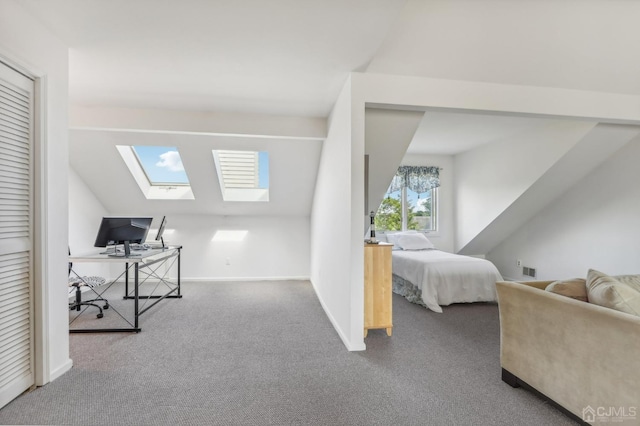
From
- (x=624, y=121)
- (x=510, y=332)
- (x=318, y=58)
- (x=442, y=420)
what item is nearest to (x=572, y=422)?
(x=510, y=332)

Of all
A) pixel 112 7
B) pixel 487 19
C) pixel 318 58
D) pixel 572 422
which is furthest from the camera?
pixel 318 58

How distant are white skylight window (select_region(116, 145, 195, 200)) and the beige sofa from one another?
4.25 metres

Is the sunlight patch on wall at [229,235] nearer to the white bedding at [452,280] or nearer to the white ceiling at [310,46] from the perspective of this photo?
the white ceiling at [310,46]

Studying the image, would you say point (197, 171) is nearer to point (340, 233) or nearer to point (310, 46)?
point (340, 233)

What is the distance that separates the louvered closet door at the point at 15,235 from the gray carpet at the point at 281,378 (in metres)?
0.19

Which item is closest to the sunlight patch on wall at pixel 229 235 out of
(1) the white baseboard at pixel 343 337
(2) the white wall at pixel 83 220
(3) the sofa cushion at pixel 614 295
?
(2) the white wall at pixel 83 220

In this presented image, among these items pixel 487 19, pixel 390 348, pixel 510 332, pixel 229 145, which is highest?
pixel 487 19

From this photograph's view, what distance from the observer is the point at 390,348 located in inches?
105

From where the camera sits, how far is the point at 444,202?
6.27 m

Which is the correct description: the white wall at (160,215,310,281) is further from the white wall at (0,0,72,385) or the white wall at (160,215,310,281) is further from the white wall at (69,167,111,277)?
the white wall at (0,0,72,385)

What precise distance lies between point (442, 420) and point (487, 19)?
274 centimetres

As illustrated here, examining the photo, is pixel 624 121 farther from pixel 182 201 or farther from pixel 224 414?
pixel 182 201

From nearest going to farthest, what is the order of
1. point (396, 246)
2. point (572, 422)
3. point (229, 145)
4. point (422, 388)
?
point (572, 422)
point (422, 388)
point (229, 145)
point (396, 246)

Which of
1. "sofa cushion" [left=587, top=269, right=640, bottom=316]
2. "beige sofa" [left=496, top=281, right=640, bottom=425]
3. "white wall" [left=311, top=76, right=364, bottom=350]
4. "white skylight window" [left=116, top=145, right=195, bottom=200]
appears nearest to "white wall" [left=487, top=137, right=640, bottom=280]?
"beige sofa" [left=496, top=281, right=640, bottom=425]
